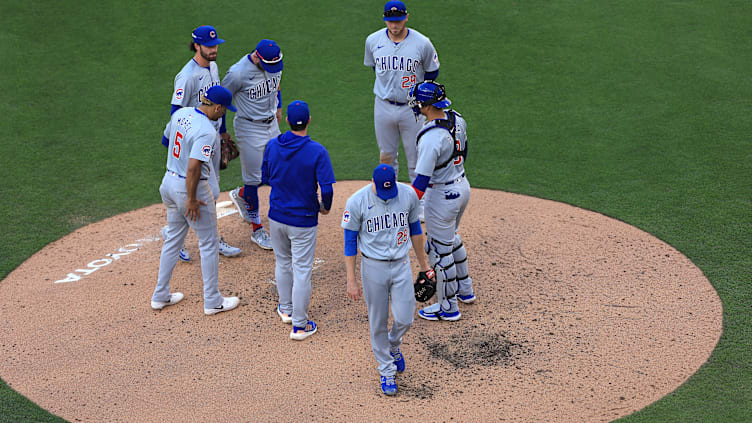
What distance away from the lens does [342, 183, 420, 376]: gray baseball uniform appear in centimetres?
511

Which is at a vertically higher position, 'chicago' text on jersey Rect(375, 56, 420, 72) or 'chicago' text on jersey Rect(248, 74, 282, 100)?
'chicago' text on jersey Rect(375, 56, 420, 72)

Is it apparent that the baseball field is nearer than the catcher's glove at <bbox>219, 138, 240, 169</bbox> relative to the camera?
No

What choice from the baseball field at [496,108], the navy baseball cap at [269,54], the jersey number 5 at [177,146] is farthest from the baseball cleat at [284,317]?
the navy baseball cap at [269,54]

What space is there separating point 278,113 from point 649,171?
4.93 m

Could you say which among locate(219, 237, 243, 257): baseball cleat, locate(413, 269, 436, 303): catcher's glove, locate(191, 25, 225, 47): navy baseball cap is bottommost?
locate(219, 237, 243, 257): baseball cleat

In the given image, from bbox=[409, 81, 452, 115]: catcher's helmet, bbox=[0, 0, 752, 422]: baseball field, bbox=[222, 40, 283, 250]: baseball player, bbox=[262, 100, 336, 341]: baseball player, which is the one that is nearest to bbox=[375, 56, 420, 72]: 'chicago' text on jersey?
bbox=[222, 40, 283, 250]: baseball player

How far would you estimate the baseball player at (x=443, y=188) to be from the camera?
5.77 metres

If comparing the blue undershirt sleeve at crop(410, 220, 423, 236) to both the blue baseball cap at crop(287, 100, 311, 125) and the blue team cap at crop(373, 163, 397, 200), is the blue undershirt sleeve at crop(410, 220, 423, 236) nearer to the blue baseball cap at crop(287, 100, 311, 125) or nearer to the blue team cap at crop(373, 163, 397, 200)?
the blue team cap at crop(373, 163, 397, 200)

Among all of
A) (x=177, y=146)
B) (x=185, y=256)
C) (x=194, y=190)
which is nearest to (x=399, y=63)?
(x=177, y=146)

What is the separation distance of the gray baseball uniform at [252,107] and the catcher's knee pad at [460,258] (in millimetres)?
2529

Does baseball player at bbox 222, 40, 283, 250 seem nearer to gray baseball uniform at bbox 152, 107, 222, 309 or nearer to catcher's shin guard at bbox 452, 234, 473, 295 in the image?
gray baseball uniform at bbox 152, 107, 222, 309

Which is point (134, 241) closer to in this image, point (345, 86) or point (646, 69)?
point (345, 86)

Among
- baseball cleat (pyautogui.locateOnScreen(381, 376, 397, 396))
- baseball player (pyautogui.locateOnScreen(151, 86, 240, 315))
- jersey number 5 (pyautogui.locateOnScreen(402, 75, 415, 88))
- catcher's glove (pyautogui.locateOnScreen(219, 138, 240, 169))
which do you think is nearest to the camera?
baseball cleat (pyautogui.locateOnScreen(381, 376, 397, 396))

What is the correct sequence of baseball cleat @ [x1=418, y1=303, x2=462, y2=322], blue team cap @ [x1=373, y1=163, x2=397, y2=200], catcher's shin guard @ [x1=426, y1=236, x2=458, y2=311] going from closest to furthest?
blue team cap @ [x1=373, y1=163, x2=397, y2=200] < catcher's shin guard @ [x1=426, y1=236, x2=458, y2=311] < baseball cleat @ [x1=418, y1=303, x2=462, y2=322]
